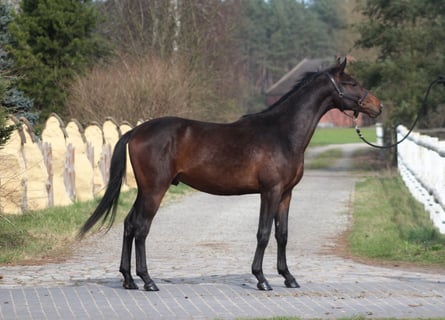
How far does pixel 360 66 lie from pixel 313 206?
16247 millimetres

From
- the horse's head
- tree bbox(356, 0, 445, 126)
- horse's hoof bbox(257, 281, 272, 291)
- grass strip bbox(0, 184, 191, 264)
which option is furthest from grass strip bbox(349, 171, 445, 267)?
tree bbox(356, 0, 445, 126)

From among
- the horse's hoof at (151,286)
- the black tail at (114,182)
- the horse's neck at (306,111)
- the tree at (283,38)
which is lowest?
the horse's hoof at (151,286)

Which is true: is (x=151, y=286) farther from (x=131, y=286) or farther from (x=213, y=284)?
(x=213, y=284)

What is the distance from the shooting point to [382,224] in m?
17.4

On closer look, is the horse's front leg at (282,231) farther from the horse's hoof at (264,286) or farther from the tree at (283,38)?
the tree at (283,38)

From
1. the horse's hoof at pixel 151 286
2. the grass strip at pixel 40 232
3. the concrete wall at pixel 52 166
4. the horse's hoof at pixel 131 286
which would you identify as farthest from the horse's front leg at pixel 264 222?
the concrete wall at pixel 52 166

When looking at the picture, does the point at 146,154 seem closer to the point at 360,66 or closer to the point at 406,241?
the point at 406,241

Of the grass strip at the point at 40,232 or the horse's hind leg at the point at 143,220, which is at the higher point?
the horse's hind leg at the point at 143,220

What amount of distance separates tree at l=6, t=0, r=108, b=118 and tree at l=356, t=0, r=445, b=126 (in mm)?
10355

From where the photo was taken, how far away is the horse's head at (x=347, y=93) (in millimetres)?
11273

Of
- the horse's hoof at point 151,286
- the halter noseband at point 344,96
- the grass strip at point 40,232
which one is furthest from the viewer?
the grass strip at point 40,232

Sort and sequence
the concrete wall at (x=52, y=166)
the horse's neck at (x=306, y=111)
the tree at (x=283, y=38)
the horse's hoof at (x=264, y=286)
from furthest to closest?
the tree at (x=283, y=38) → the concrete wall at (x=52, y=166) → the horse's neck at (x=306, y=111) → the horse's hoof at (x=264, y=286)

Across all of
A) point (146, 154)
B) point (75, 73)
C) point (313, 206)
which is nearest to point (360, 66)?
point (75, 73)

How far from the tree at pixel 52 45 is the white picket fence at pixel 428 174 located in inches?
434
